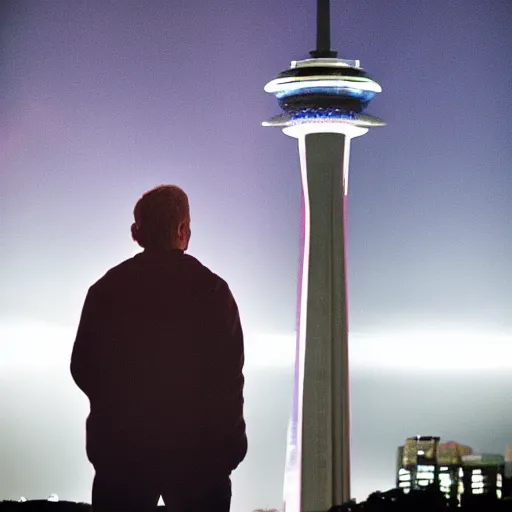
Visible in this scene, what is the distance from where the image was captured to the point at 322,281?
6.40m

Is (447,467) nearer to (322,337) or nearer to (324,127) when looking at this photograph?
(322,337)

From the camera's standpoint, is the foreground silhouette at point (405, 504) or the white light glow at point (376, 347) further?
the white light glow at point (376, 347)

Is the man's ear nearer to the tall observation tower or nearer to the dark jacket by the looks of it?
the dark jacket

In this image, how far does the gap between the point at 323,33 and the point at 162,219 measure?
2.46m

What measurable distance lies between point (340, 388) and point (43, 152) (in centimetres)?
185

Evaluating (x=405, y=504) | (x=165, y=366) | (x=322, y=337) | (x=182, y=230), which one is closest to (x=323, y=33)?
(x=322, y=337)

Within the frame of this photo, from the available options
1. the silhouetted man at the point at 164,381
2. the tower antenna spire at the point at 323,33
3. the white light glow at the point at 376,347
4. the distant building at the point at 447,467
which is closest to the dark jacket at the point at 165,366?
the silhouetted man at the point at 164,381

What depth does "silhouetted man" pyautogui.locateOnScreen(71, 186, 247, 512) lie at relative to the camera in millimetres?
4062

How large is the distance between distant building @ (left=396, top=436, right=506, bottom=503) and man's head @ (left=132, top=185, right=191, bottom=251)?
1.69 metres

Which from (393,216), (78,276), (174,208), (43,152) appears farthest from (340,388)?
(174,208)

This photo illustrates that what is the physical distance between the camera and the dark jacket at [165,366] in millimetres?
4074

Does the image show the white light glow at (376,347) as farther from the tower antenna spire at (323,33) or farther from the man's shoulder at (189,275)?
the man's shoulder at (189,275)

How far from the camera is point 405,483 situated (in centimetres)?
603

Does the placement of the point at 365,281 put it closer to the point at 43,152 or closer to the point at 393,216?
the point at 393,216
